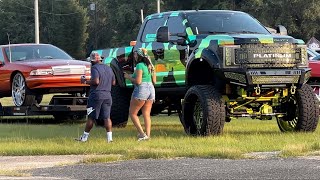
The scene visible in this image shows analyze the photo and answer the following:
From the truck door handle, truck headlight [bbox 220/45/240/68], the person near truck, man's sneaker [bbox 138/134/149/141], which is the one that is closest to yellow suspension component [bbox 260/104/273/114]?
truck headlight [bbox 220/45/240/68]

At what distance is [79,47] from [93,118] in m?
76.4

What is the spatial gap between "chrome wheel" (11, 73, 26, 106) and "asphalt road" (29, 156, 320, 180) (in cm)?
794

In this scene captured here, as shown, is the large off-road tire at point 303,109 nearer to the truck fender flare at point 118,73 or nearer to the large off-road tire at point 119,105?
the truck fender flare at point 118,73

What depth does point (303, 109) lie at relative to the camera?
1491 cm

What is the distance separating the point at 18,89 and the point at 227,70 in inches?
266

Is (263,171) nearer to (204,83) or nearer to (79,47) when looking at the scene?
(204,83)

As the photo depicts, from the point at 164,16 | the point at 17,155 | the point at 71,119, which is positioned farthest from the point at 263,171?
the point at 71,119

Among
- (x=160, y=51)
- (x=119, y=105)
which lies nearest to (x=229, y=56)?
(x=160, y=51)

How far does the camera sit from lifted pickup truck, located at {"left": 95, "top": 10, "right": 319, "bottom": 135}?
14.2 meters

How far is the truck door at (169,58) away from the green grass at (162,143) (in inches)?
39.7

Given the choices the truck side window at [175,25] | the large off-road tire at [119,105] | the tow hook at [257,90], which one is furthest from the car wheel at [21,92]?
the tow hook at [257,90]

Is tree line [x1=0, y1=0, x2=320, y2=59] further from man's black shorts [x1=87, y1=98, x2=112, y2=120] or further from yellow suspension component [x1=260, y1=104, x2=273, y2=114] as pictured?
man's black shorts [x1=87, y1=98, x2=112, y2=120]

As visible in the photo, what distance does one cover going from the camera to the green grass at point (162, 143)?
1216 cm

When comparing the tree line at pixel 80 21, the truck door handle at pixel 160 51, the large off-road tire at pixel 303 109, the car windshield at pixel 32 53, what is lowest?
the tree line at pixel 80 21
